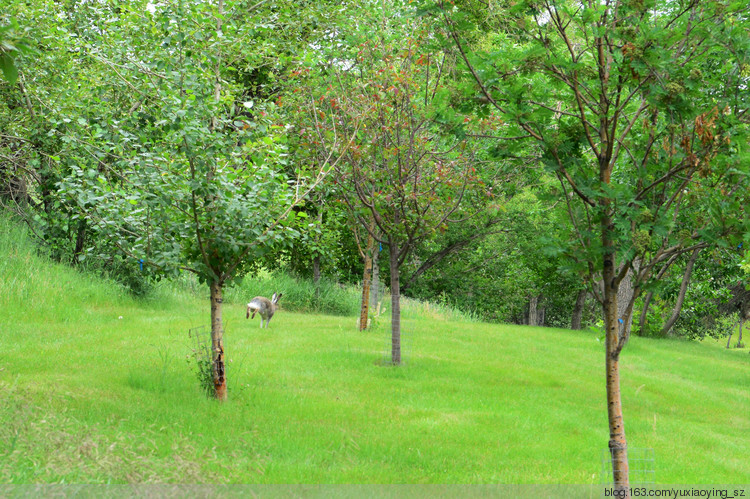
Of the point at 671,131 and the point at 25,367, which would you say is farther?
the point at 25,367

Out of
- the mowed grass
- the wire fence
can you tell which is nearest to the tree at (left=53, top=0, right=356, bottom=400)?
the mowed grass

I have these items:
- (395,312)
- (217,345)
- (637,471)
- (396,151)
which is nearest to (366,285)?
(395,312)

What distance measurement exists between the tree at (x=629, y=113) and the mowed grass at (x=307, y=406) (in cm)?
243

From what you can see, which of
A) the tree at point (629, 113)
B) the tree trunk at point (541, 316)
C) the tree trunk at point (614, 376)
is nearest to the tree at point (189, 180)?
the tree at point (629, 113)

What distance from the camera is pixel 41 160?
11812 mm

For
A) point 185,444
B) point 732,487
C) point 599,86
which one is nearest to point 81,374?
point 185,444

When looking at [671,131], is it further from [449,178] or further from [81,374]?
[81,374]

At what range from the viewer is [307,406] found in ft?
28.4

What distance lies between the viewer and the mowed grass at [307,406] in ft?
20.5

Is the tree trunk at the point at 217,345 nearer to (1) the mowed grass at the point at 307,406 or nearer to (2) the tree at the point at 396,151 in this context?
(1) the mowed grass at the point at 307,406

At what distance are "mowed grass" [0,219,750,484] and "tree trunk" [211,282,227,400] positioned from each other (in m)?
0.24

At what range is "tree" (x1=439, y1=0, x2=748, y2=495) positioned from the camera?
16.0ft

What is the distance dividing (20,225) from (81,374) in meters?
11.0

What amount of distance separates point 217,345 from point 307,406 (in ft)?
4.72
